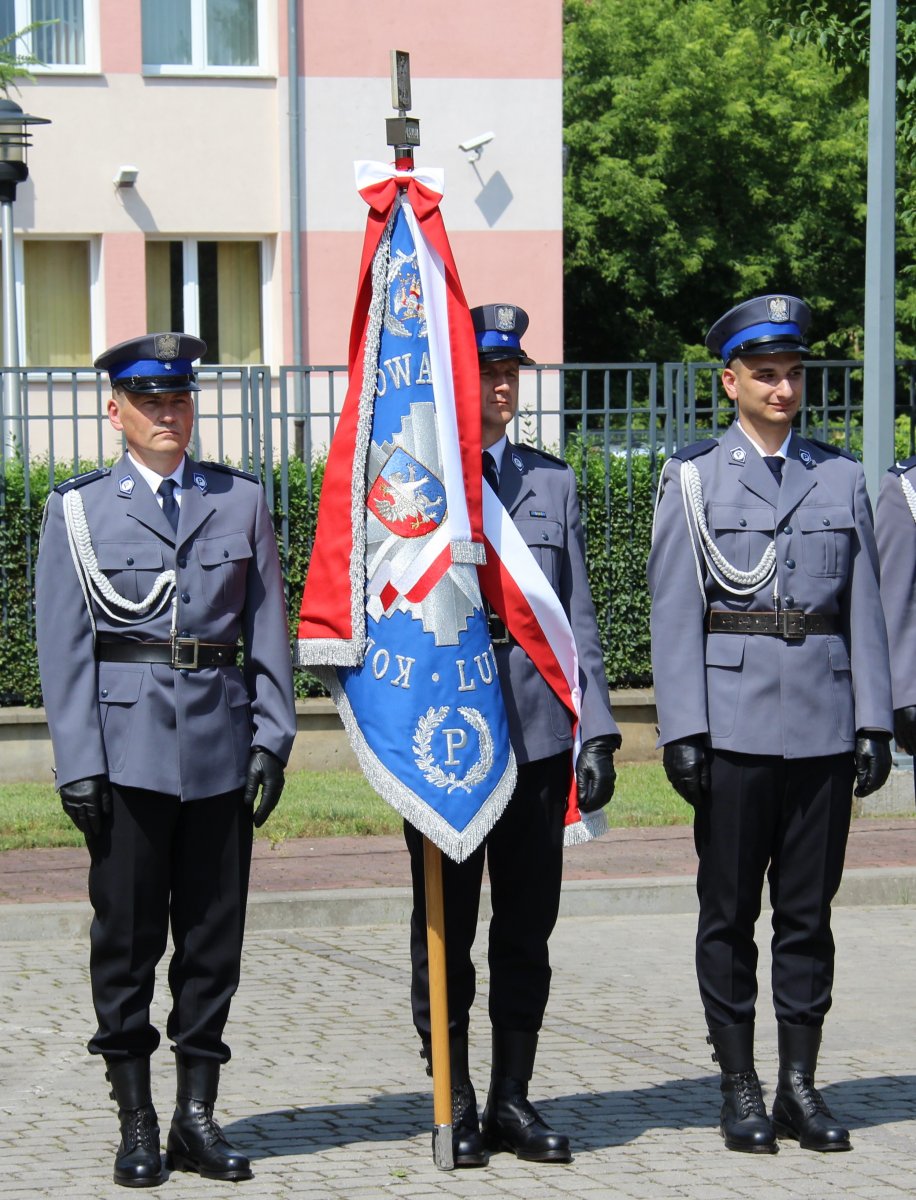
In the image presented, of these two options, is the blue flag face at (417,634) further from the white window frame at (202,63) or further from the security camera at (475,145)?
the white window frame at (202,63)

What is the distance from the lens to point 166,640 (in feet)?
18.0

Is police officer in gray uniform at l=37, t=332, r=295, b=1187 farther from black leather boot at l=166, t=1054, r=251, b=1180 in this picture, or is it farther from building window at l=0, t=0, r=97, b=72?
building window at l=0, t=0, r=97, b=72

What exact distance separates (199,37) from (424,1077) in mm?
16258

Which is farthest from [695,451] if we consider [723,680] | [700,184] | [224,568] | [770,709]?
[700,184]

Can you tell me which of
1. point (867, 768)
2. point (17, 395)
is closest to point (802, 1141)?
point (867, 768)

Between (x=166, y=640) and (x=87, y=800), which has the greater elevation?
(x=166, y=640)

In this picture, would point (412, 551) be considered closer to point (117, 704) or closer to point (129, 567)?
point (129, 567)

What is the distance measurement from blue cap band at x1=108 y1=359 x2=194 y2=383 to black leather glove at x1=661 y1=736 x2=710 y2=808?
65.8 inches

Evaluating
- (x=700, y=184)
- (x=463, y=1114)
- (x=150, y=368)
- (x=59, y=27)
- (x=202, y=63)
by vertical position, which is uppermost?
(x=700, y=184)

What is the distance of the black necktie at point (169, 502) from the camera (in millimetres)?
5570

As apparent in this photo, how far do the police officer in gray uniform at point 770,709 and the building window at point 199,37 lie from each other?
634 inches

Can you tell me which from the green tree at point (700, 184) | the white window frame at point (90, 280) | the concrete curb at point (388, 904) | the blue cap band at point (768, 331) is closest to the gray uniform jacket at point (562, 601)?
the blue cap band at point (768, 331)

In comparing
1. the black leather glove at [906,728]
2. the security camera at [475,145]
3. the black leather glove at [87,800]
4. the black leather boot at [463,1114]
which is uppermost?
the security camera at [475,145]

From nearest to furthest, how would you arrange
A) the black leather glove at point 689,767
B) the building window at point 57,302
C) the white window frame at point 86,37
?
1. the black leather glove at point 689,767
2. the white window frame at point 86,37
3. the building window at point 57,302
